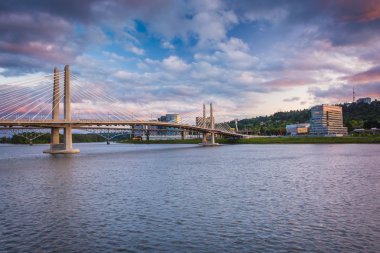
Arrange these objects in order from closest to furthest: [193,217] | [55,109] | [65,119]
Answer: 1. [193,217]
2. [55,109]
3. [65,119]

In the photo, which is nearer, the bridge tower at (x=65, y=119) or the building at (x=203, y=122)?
the bridge tower at (x=65, y=119)

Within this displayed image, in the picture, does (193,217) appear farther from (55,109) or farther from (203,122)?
(203,122)

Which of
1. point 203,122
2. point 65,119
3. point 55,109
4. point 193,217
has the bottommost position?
point 193,217

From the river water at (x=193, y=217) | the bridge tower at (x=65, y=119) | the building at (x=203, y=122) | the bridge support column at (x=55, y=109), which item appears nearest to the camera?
the river water at (x=193, y=217)

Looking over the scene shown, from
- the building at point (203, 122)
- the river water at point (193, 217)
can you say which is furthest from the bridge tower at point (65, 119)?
the building at point (203, 122)

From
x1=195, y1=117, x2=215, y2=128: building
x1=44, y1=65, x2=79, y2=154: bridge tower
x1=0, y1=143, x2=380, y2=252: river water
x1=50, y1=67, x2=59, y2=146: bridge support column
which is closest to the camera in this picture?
x1=0, y1=143, x2=380, y2=252: river water

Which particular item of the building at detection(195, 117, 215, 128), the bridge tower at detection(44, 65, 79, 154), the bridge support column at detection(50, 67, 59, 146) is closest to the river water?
the bridge support column at detection(50, 67, 59, 146)

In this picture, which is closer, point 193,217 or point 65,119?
point 193,217

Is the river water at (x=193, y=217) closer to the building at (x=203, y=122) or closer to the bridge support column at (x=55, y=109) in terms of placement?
the bridge support column at (x=55, y=109)

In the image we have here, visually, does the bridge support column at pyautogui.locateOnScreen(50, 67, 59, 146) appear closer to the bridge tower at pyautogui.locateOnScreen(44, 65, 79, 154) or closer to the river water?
the bridge tower at pyautogui.locateOnScreen(44, 65, 79, 154)

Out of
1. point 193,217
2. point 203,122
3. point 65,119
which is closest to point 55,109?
point 65,119

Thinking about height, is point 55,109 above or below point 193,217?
above

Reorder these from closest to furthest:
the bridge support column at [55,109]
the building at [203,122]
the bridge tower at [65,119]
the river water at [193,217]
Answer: the river water at [193,217] < the bridge support column at [55,109] < the bridge tower at [65,119] < the building at [203,122]

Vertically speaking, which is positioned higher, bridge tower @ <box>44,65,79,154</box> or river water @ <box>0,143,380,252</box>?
bridge tower @ <box>44,65,79,154</box>
